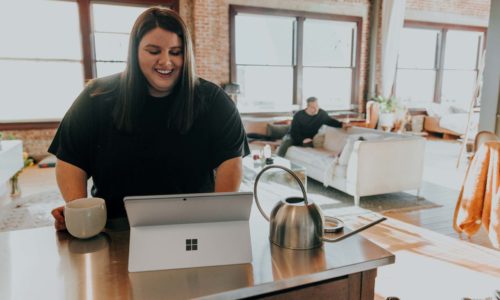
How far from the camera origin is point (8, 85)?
256 inches

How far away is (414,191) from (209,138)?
4.14m

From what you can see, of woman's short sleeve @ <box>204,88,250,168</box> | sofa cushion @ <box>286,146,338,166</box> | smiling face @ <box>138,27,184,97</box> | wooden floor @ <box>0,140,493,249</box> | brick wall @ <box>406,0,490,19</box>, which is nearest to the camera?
smiling face @ <box>138,27,184,97</box>

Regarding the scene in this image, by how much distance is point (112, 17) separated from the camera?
6.88m

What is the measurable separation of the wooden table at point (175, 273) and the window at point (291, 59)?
6947mm

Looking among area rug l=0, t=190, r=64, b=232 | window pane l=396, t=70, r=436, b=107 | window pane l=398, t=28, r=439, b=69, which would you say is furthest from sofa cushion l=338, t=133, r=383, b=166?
window pane l=398, t=28, r=439, b=69

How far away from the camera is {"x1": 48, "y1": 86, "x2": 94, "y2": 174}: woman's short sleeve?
1.32m

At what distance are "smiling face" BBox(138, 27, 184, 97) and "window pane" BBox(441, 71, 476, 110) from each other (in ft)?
35.1

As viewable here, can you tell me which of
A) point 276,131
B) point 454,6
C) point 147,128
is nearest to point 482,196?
point 147,128

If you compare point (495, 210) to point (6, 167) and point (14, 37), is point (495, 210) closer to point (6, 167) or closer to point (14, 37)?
point (6, 167)

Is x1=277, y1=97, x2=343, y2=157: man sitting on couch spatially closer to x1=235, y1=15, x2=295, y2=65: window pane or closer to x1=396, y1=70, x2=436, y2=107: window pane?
x1=235, y1=15, x2=295, y2=65: window pane

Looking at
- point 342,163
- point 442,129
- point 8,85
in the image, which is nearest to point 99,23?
point 8,85

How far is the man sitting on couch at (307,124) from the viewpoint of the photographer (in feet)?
18.9

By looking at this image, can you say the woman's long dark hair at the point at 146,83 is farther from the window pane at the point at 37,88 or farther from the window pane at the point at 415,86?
the window pane at the point at 415,86

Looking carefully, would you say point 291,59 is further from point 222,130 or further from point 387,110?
point 222,130
